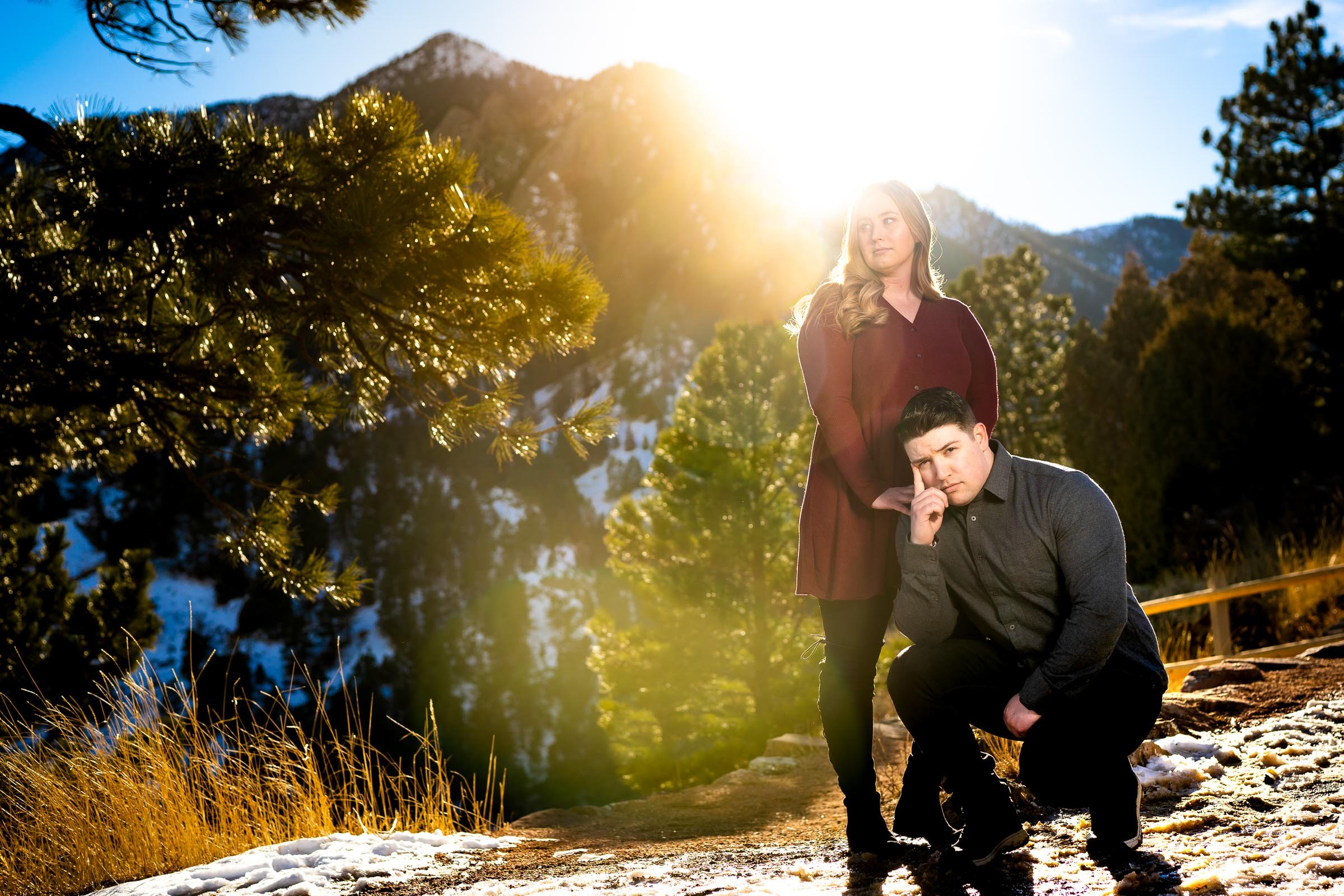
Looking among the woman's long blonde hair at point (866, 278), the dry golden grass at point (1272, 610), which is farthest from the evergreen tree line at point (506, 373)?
the dry golden grass at point (1272, 610)

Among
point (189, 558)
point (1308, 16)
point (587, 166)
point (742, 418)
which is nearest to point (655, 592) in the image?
point (742, 418)

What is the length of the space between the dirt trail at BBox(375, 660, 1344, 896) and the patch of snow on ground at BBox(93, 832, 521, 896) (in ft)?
0.32

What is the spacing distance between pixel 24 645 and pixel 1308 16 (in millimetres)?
25639

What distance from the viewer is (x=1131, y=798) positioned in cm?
168

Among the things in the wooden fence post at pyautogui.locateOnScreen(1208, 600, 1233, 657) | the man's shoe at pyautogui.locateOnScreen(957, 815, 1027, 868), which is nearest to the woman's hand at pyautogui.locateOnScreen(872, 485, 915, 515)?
the man's shoe at pyautogui.locateOnScreen(957, 815, 1027, 868)

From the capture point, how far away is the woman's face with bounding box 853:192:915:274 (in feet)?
6.56

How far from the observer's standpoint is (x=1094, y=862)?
165cm

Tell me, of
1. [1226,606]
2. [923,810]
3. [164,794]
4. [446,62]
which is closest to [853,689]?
[923,810]

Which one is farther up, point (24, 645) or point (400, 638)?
point (24, 645)

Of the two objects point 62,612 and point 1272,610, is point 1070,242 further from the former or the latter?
point 62,612

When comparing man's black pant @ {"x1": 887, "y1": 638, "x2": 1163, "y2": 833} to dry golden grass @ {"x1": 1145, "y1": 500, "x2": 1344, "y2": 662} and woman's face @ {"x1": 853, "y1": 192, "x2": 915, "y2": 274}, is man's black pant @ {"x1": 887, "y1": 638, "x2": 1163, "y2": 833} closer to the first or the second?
woman's face @ {"x1": 853, "y1": 192, "x2": 915, "y2": 274}

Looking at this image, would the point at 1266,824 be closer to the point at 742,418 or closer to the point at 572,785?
the point at 742,418

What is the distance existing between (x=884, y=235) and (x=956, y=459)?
611mm

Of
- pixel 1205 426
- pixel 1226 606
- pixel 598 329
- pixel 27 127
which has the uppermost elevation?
pixel 598 329
